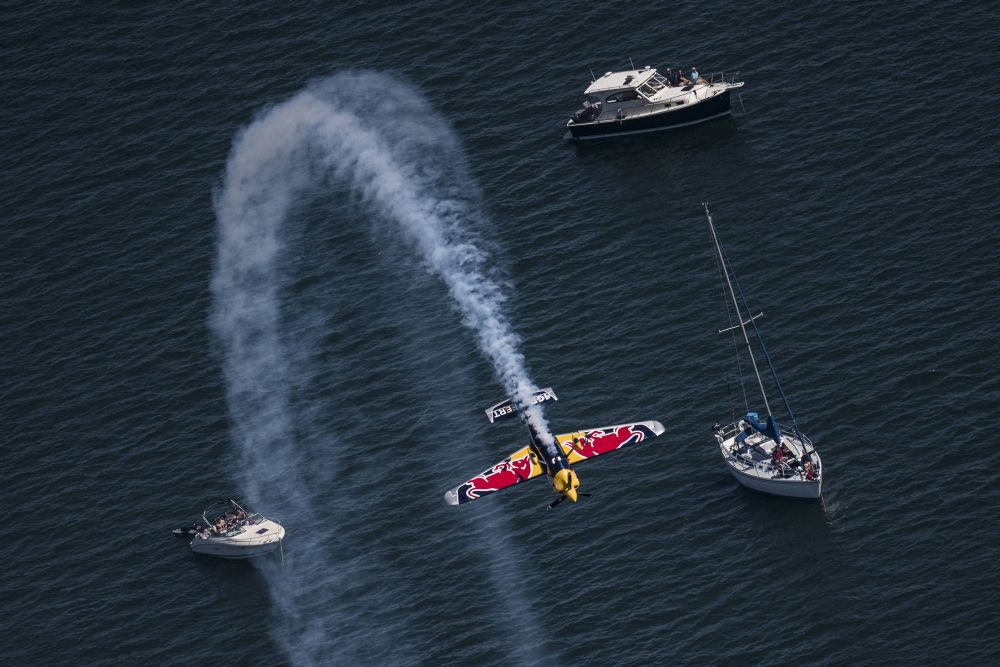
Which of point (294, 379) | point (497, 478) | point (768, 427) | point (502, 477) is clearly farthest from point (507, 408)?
point (294, 379)

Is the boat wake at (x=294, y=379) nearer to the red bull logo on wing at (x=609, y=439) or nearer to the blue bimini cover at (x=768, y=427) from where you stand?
the red bull logo on wing at (x=609, y=439)

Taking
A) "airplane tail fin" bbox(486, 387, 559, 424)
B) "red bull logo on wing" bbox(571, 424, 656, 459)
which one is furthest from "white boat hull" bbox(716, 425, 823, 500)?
"airplane tail fin" bbox(486, 387, 559, 424)

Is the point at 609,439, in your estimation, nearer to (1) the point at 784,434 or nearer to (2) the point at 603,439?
(2) the point at 603,439

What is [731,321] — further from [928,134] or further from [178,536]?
[178,536]

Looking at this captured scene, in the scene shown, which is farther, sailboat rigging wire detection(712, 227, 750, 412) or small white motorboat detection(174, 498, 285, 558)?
sailboat rigging wire detection(712, 227, 750, 412)

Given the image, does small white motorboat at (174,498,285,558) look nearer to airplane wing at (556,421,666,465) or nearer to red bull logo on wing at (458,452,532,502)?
red bull logo on wing at (458,452,532,502)

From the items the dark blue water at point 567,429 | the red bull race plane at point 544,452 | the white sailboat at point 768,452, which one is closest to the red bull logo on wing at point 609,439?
the red bull race plane at point 544,452

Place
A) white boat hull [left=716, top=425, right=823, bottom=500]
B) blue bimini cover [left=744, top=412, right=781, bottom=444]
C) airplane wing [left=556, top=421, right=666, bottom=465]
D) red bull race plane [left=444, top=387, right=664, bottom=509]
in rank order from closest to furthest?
red bull race plane [left=444, top=387, right=664, bottom=509]
airplane wing [left=556, top=421, right=666, bottom=465]
white boat hull [left=716, top=425, right=823, bottom=500]
blue bimini cover [left=744, top=412, right=781, bottom=444]
